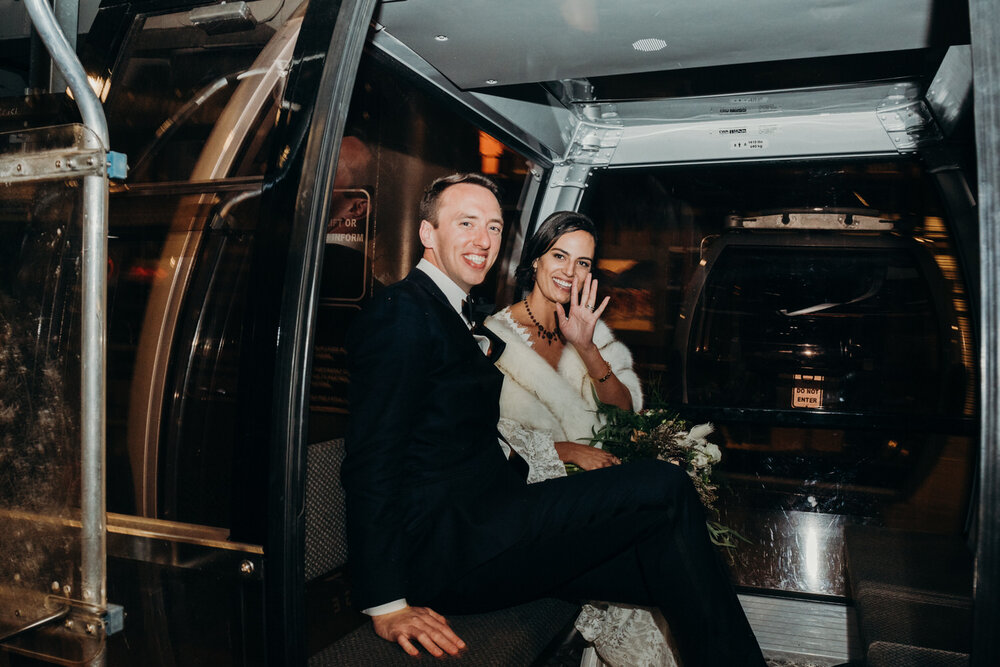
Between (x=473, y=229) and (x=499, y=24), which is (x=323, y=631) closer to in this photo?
(x=473, y=229)

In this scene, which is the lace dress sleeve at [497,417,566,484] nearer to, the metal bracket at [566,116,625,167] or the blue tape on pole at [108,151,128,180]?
the metal bracket at [566,116,625,167]

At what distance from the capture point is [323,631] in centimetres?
184

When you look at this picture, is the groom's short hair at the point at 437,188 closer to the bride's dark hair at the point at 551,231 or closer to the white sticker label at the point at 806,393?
the bride's dark hair at the point at 551,231

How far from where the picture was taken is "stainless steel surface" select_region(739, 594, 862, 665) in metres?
2.71

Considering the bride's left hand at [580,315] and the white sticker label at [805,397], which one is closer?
the bride's left hand at [580,315]

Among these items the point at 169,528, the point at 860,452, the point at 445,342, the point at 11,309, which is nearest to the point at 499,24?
A: the point at 445,342

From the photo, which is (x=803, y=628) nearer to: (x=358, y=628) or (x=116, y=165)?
(x=358, y=628)

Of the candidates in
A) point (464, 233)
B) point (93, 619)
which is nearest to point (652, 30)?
point (464, 233)

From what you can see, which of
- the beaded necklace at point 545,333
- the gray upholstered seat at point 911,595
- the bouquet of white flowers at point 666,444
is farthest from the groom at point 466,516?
the beaded necklace at point 545,333

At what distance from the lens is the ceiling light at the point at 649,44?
76.3 inches

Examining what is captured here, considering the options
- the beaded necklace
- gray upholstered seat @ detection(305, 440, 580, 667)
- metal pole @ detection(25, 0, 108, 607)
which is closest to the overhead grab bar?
metal pole @ detection(25, 0, 108, 607)

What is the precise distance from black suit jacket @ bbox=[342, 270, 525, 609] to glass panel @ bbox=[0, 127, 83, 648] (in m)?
0.52

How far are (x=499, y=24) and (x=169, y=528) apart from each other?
1406 millimetres

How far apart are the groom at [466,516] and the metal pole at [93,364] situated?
491 millimetres
